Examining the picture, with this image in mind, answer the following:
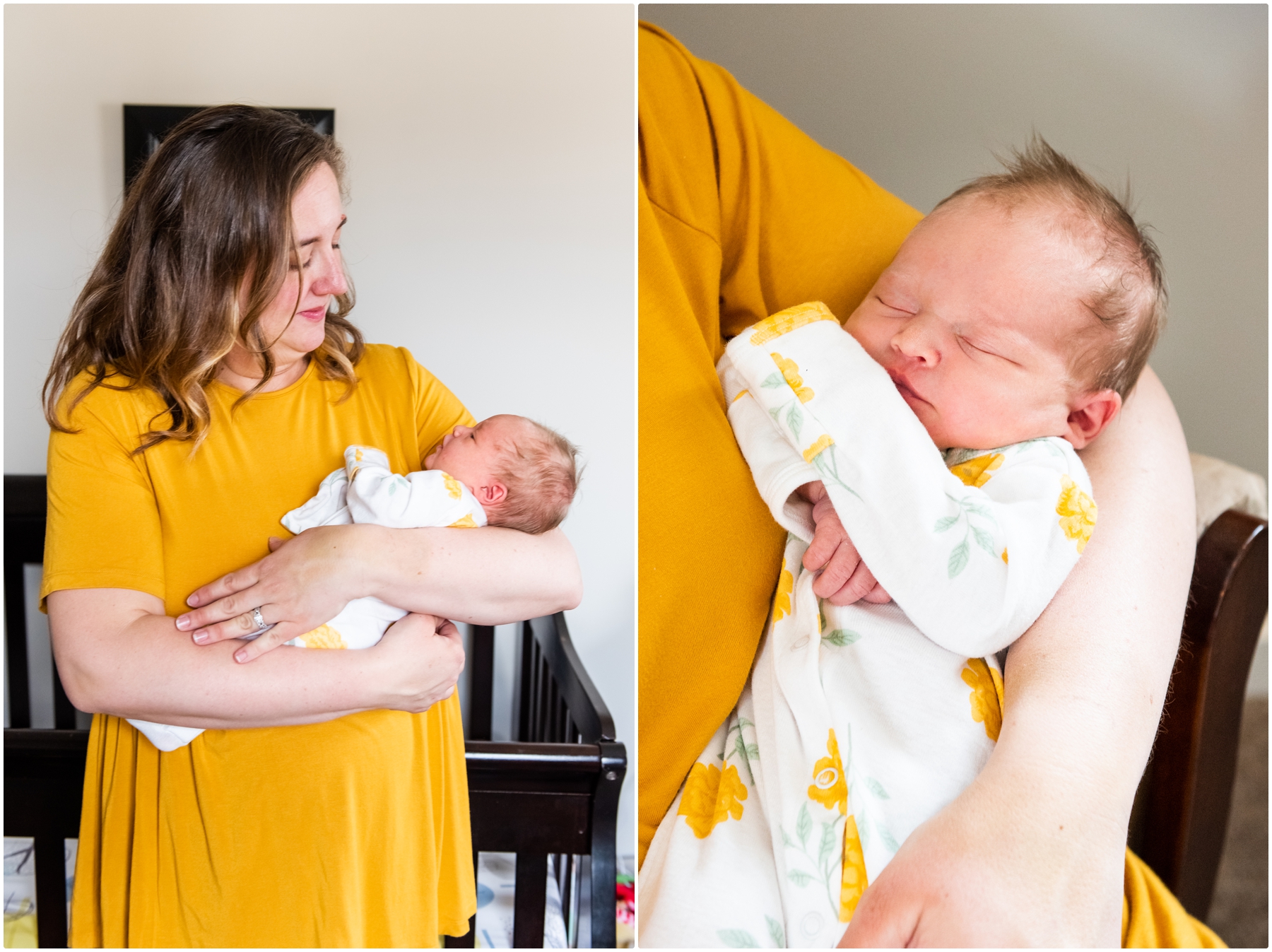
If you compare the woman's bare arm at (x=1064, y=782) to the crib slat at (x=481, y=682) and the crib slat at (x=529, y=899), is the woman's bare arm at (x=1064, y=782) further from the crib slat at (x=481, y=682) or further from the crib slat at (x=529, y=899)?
the crib slat at (x=481, y=682)

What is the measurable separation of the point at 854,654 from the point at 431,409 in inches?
21.0

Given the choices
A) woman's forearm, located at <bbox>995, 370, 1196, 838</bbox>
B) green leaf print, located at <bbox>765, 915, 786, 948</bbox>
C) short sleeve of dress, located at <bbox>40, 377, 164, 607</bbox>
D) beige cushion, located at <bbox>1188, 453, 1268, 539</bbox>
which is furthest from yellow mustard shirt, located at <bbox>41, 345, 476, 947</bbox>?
beige cushion, located at <bbox>1188, 453, 1268, 539</bbox>

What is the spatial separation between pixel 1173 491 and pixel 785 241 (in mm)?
453

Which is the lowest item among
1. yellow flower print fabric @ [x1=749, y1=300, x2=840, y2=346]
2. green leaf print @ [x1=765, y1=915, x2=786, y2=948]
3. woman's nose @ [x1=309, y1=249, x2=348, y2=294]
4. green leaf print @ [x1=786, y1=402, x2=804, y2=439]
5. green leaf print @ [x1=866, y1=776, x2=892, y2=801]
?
green leaf print @ [x1=765, y1=915, x2=786, y2=948]

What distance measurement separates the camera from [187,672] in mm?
786

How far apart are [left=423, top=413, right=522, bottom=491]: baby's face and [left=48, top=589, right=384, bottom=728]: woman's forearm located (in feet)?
0.70

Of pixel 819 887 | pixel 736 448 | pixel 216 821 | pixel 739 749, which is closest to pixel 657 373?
pixel 736 448

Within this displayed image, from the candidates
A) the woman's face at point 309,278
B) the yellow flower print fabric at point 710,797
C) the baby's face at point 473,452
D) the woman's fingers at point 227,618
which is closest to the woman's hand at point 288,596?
the woman's fingers at point 227,618

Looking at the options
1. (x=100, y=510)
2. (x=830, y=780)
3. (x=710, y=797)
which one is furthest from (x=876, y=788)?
(x=100, y=510)

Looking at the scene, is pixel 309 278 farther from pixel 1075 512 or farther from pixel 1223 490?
pixel 1223 490

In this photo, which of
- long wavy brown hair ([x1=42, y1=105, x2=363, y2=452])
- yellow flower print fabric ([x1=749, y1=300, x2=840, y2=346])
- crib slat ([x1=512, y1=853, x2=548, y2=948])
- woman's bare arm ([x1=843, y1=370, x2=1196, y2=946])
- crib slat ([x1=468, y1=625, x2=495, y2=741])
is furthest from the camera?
crib slat ([x1=468, y1=625, x2=495, y2=741])

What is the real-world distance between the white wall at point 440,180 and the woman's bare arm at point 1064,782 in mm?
401

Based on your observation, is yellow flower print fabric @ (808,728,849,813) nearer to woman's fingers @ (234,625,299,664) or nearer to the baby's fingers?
the baby's fingers

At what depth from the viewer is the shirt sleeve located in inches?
25.9
